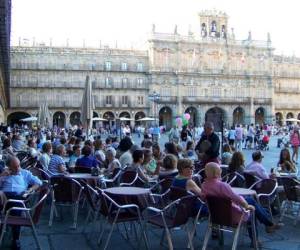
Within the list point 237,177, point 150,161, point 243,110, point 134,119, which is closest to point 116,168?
point 150,161

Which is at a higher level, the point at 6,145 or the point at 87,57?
the point at 87,57

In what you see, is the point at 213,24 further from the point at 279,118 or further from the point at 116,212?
the point at 116,212

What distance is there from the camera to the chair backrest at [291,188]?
24.7 ft

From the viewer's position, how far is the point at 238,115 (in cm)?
6794

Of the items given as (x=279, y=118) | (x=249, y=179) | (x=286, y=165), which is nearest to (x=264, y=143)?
(x=286, y=165)

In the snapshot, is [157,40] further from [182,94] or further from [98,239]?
[98,239]

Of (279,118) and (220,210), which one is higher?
(279,118)

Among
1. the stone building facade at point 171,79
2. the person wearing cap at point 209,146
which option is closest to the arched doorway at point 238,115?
the stone building facade at point 171,79

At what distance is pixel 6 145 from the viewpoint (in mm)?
12992

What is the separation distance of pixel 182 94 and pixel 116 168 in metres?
55.7

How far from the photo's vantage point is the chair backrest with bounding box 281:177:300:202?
7.53m

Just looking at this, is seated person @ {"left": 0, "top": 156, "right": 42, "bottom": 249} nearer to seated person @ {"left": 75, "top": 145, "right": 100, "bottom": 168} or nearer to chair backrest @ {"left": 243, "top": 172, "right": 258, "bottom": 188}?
seated person @ {"left": 75, "top": 145, "right": 100, "bottom": 168}

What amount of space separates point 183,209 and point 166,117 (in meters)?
58.9

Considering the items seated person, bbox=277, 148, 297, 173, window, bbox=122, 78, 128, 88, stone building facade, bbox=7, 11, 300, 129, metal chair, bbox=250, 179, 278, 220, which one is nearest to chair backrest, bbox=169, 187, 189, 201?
metal chair, bbox=250, 179, 278, 220
